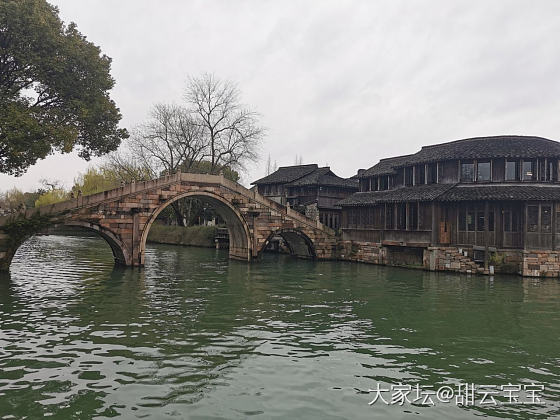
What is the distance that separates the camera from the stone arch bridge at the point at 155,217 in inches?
885

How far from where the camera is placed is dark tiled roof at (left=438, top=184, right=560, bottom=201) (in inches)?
966

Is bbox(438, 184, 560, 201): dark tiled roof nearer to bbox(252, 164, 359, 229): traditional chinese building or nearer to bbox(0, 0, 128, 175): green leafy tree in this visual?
bbox(252, 164, 359, 229): traditional chinese building

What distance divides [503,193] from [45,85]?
2606 centimetres

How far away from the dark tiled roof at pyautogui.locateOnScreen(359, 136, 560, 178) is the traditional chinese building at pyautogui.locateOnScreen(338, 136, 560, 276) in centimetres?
5

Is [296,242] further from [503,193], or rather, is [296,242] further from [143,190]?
[503,193]

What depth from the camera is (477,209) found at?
88.7ft

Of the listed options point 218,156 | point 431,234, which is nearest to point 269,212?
point 431,234

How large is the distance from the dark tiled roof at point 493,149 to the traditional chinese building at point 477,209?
0.05m

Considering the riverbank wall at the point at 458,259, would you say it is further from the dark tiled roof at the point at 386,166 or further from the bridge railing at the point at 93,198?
the bridge railing at the point at 93,198

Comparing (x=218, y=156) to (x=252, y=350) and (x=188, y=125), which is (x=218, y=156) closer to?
(x=188, y=125)

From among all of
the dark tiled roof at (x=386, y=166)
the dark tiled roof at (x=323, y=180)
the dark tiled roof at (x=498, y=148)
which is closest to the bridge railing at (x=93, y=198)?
the dark tiled roof at (x=386, y=166)

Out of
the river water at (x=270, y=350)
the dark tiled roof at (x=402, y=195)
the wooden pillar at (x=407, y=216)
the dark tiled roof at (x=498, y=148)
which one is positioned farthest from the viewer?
the wooden pillar at (x=407, y=216)

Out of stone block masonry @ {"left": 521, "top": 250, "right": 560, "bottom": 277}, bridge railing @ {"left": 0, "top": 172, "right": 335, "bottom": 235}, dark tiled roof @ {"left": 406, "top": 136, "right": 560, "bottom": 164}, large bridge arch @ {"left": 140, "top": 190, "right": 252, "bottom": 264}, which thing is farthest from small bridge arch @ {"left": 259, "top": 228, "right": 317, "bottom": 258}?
stone block masonry @ {"left": 521, "top": 250, "right": 560, "bottom": 277}

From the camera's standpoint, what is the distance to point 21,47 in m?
21.3
